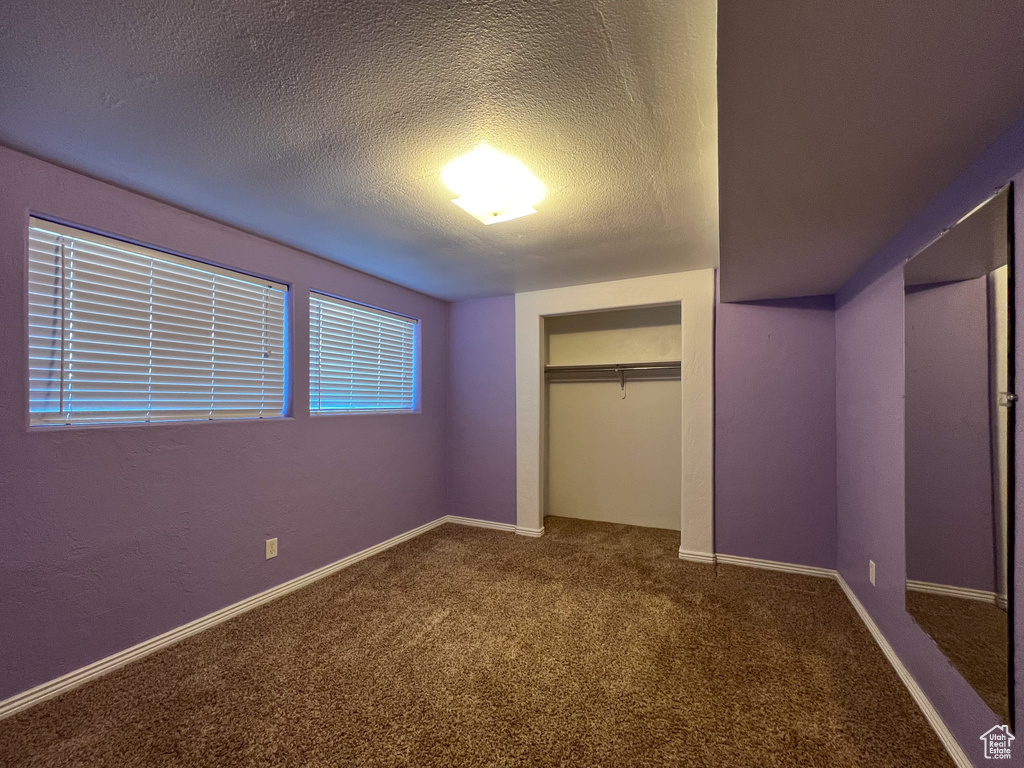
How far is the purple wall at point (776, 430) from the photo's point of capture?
9.33 feet

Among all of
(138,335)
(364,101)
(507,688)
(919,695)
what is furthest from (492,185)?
(919,695)

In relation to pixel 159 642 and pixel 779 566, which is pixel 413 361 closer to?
pixel 159 642

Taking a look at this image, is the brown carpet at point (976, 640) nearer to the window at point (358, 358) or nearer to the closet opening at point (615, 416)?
the closet opening at point (615, 416)

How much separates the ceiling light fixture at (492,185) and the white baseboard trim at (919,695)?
8.43 ft

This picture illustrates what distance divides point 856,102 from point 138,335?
9.42 feet

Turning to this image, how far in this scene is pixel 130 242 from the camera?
1.99 m

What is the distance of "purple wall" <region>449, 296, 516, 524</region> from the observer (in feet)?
12.8

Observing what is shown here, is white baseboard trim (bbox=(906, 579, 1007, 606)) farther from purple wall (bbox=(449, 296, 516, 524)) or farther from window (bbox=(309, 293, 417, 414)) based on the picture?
window (bbox=(309, 293, 417, 414))

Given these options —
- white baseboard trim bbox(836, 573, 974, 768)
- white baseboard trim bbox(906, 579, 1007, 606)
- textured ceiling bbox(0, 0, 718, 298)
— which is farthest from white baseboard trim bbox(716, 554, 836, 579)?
textured ceiling bbox(0, 0, 718, 298)

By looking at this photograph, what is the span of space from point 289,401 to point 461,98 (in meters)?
2.14

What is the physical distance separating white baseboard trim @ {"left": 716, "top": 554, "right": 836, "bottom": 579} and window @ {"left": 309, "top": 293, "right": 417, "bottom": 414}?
2855mm

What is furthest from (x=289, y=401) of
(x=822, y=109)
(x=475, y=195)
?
(x=822, y=109)

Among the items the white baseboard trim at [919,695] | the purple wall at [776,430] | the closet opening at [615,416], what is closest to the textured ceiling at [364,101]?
the purple wall at [776,430]

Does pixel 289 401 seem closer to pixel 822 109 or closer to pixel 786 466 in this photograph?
pixel 822 109
